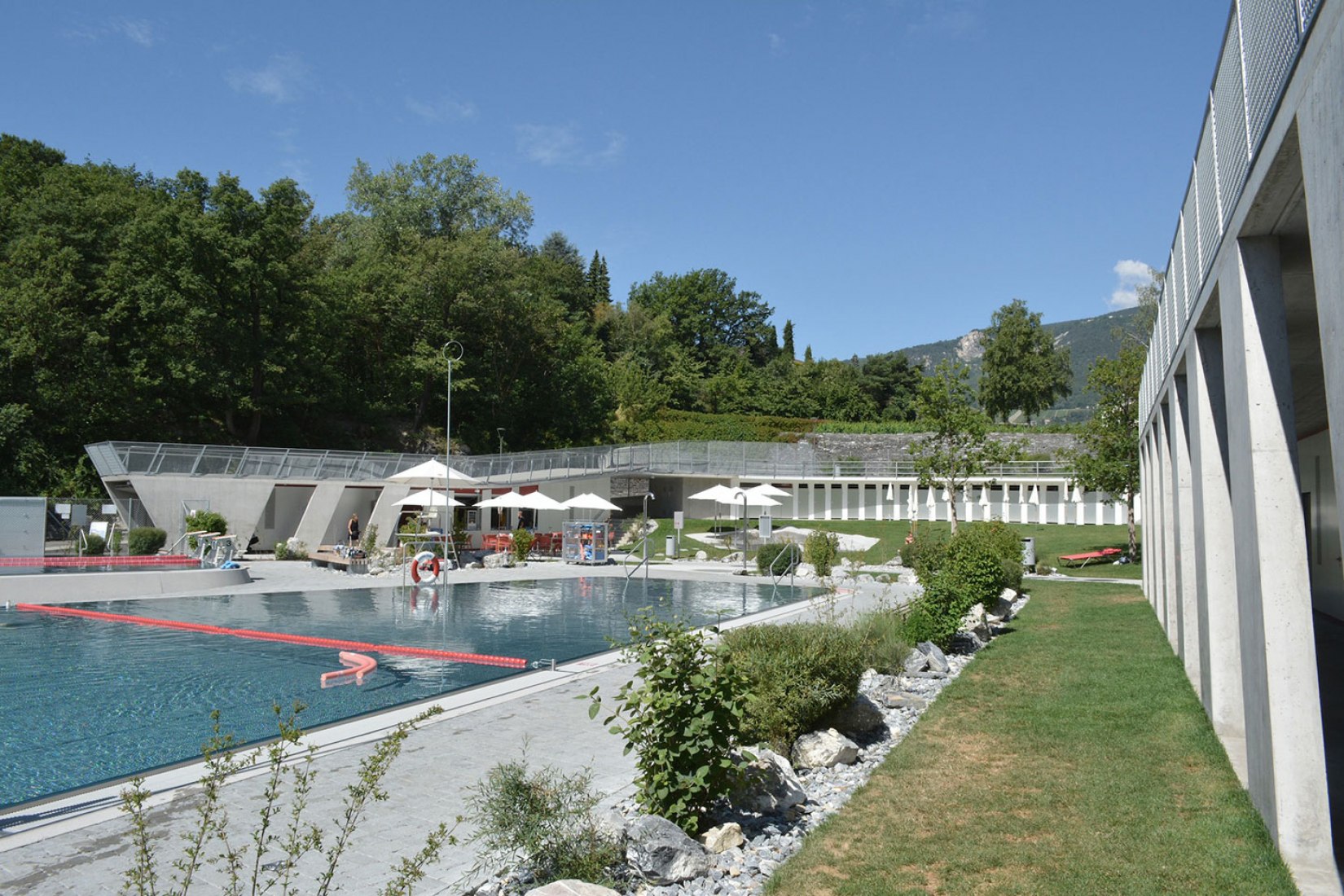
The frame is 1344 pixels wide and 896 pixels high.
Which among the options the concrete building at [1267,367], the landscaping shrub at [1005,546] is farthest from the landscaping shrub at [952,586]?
the concrete building at [1267,367]

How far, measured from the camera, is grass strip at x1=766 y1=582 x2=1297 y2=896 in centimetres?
469

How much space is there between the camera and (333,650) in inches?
535

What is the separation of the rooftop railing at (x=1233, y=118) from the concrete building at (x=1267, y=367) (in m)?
0.02

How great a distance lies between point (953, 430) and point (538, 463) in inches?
637

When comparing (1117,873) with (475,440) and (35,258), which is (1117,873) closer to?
(35,258)

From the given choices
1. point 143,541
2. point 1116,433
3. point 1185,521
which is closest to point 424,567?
point 143,541

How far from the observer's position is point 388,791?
623cm

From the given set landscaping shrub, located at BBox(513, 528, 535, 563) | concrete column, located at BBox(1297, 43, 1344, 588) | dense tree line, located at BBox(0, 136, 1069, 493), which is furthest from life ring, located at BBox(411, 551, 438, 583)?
dense tree line, located at BBox(0, 136, 1069, 493)

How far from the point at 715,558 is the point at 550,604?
1244 centimetres

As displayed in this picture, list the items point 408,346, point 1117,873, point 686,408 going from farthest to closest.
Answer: point 686,408, point 408,346, point 1117,873

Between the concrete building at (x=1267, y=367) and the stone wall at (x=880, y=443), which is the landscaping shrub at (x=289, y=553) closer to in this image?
the concrete building at (x=1267, y=367)

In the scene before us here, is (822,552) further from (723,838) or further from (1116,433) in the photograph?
(723,838)

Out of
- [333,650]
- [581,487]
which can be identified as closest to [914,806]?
[333,650]

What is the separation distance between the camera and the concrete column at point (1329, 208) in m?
3.20
